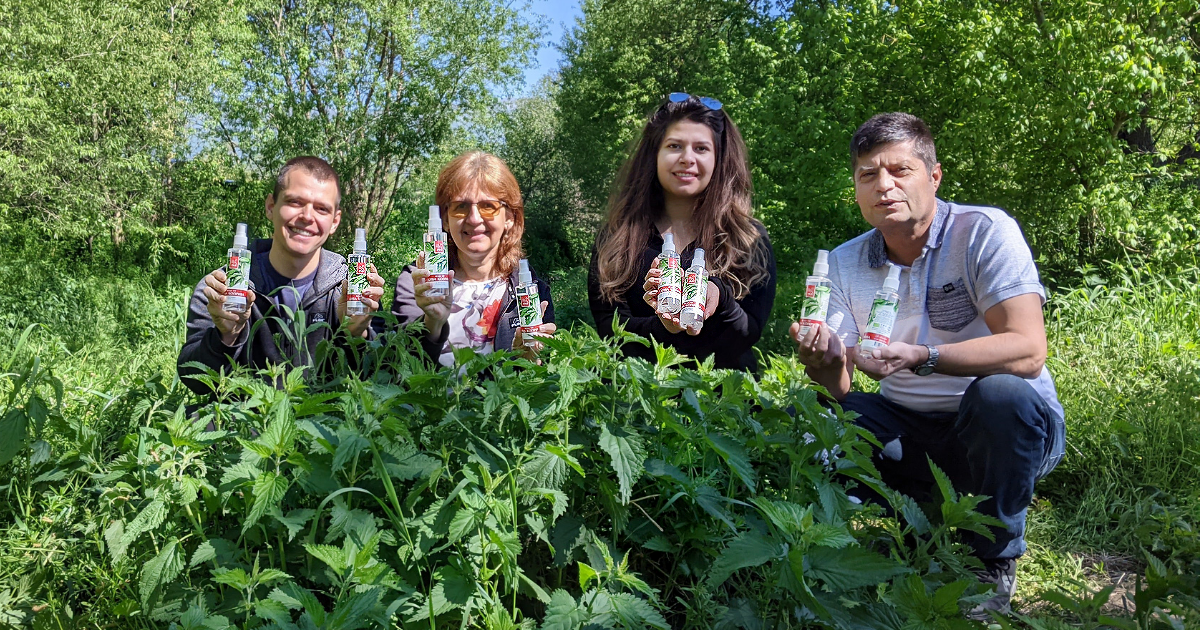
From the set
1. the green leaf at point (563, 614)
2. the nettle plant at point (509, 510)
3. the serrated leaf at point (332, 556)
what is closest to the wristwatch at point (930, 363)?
the nettle plant at point (509, 510)

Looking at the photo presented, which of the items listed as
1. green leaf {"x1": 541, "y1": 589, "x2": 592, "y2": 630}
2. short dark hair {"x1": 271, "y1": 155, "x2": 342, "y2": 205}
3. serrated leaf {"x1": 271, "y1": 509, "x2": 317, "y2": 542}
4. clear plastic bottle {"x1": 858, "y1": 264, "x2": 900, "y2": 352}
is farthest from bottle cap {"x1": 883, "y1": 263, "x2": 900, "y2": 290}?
short dark hair {"x1": 271, "y1": 155, "x2": 342, "y2": 205}

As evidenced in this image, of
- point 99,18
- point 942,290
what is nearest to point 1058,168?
point 942,290

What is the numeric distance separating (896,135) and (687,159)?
0.86 metres

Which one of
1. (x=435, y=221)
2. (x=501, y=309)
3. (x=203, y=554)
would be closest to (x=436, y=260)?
(x=435, y=221)

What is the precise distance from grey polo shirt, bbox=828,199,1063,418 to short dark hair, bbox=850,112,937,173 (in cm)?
21

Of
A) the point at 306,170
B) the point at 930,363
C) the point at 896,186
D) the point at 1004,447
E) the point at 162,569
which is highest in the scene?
the point at 306,170

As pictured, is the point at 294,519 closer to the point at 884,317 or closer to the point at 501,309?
the point at 884,317

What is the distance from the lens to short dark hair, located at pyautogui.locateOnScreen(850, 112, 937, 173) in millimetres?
2697

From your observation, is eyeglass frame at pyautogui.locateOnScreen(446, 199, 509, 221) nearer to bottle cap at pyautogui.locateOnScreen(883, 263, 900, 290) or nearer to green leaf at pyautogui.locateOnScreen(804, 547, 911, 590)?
bottle cap at pyautogui.locateOnScreen(883, 263, 900, 290)

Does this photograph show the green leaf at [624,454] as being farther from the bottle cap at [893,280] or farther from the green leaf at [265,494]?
the bottle cap at [893,280]

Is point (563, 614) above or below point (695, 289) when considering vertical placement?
below

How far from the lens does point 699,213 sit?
3.31 meters

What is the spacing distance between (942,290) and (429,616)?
218 centimetres

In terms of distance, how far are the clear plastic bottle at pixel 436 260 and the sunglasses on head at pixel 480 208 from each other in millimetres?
672
